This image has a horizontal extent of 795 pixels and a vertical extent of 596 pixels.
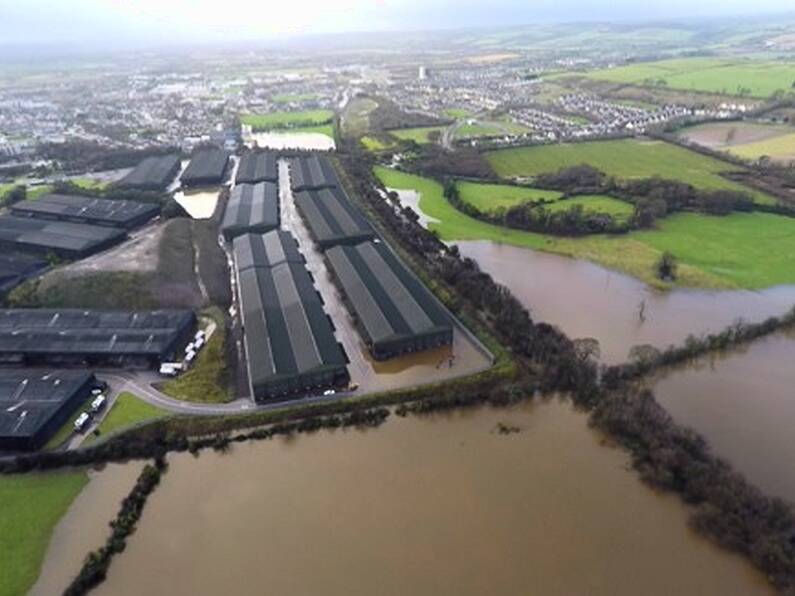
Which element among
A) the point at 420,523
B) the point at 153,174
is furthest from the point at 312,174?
the point at 420,523

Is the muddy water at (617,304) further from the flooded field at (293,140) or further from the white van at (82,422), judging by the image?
the flooded field at (293,140)

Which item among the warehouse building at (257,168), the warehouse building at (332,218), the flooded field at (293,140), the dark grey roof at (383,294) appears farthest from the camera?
the flooded field at (293,140)

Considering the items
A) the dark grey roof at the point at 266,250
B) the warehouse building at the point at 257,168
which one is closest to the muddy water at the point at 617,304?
the dark grey roof at the point at 266,250

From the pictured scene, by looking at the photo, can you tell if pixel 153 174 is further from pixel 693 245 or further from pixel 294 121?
pixel 693 245

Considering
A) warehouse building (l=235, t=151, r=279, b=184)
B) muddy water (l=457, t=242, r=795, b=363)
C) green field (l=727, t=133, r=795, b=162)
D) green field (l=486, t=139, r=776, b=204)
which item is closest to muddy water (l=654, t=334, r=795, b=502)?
muddy water (l=457, t=242, r=795, b=363)

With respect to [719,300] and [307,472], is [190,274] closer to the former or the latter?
[307,472]
